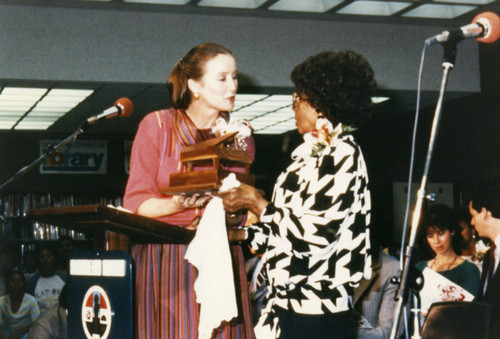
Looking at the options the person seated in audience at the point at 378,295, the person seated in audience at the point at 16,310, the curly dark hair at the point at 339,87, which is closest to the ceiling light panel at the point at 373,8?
the person seated in audience at the point at 378,295

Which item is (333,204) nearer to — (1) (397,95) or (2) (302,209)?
(2) (302,209)

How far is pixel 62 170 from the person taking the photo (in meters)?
9.66

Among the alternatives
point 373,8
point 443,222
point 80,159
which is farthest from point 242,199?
point 80,159

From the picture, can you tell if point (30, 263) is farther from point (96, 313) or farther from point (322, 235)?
point (322, 235)

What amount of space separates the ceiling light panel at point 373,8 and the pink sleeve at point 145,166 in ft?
17.2

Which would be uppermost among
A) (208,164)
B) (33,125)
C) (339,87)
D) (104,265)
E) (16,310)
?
→ (33,125)

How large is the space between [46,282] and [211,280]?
576cm

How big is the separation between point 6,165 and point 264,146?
3.95 meters

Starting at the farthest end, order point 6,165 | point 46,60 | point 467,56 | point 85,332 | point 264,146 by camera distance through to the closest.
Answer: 1. point 264,146
2. point 6,165
3. point 467,56
4. point 46,60
5. point 85,332

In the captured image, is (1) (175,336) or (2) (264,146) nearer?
(1) (175,336)

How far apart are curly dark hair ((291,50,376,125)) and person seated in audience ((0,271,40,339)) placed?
4714 millimetres

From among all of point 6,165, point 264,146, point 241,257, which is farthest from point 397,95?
point 241,257

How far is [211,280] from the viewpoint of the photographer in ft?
5.32

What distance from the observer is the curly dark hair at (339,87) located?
186cm
